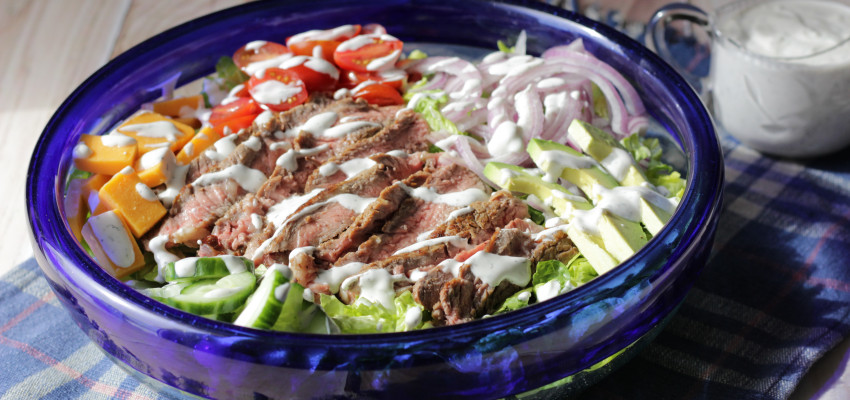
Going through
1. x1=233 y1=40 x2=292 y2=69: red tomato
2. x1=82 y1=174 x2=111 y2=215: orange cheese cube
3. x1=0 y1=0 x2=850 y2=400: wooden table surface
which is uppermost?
x1=233 y1=40 x2=292 y2=69: red tomato

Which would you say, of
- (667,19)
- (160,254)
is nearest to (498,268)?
(160,254)

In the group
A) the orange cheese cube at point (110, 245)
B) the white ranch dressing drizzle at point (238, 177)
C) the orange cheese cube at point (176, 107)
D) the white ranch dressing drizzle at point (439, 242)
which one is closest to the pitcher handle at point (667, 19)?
the white ranch dressing drizzle at point (439, 242)

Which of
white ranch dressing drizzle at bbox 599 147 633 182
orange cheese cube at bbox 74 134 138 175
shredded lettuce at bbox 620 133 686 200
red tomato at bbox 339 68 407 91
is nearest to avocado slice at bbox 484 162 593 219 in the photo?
white ranch dressing drizzle at bbox 599 147 633 182

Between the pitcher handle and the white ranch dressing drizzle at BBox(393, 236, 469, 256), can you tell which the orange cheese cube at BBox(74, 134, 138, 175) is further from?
the pitcher handle

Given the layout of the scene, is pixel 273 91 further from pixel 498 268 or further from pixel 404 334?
pixel 404 334

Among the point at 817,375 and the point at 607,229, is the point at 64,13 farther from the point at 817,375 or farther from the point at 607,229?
the point at 817,375

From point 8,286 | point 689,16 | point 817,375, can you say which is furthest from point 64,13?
point 817,375
